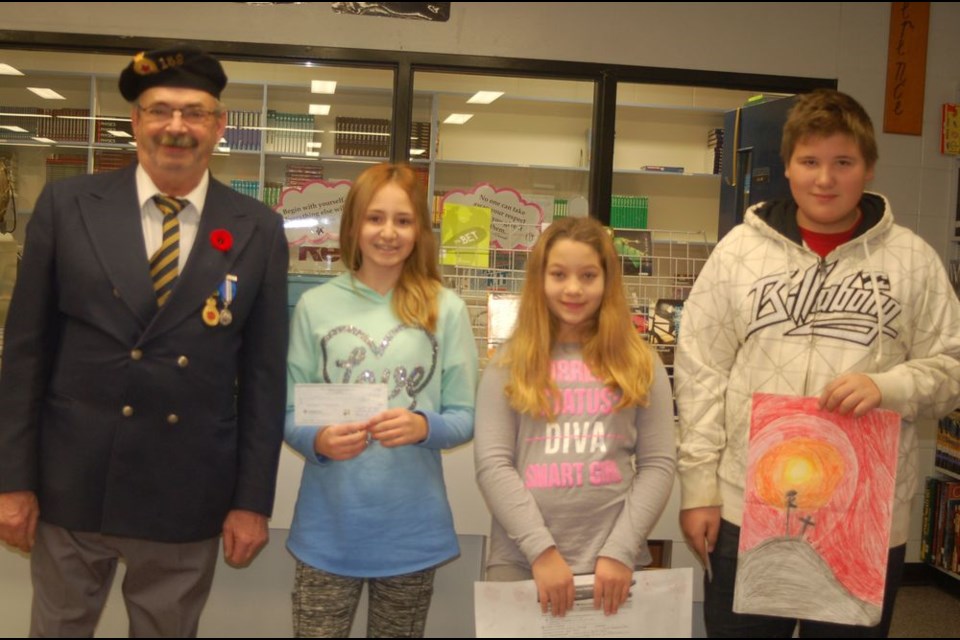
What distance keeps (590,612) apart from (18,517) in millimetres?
1011

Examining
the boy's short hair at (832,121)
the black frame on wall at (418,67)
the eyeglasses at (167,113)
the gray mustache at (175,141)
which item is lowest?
the gray mustache at (175,141)

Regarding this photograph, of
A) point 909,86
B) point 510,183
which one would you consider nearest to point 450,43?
point 909,86

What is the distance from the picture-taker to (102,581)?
1.67 meters

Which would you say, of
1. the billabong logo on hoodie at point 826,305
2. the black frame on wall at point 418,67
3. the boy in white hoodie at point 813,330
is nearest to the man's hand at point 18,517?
the boy in white hoodie at point 813,330

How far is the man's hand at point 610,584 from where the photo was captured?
163 centimetres

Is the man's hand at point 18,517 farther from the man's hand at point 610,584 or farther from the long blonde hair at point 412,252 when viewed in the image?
the man's hand at point 610,584

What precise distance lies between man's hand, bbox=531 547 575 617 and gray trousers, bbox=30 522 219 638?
61cm

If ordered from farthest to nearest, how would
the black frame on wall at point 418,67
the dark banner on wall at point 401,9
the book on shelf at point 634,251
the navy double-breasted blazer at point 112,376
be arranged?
the dark banner on wall at point 401,9 → the black frame on wall at point 418,67 → the book on shelf at point 634,251 → the navy double-breasted blazer at point 112,376

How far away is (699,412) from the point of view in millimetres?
1771

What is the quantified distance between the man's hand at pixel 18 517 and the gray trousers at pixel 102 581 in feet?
0.10

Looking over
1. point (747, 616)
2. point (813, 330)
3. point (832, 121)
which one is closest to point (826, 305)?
point (813, 330)

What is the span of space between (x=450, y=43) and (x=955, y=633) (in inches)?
135

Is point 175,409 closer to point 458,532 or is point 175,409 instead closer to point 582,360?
point 582,360

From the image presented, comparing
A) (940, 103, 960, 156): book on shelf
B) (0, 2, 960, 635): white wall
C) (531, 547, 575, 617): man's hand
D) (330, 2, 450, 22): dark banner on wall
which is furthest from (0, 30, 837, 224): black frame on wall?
(531, 547, 575, 617): man's hand
